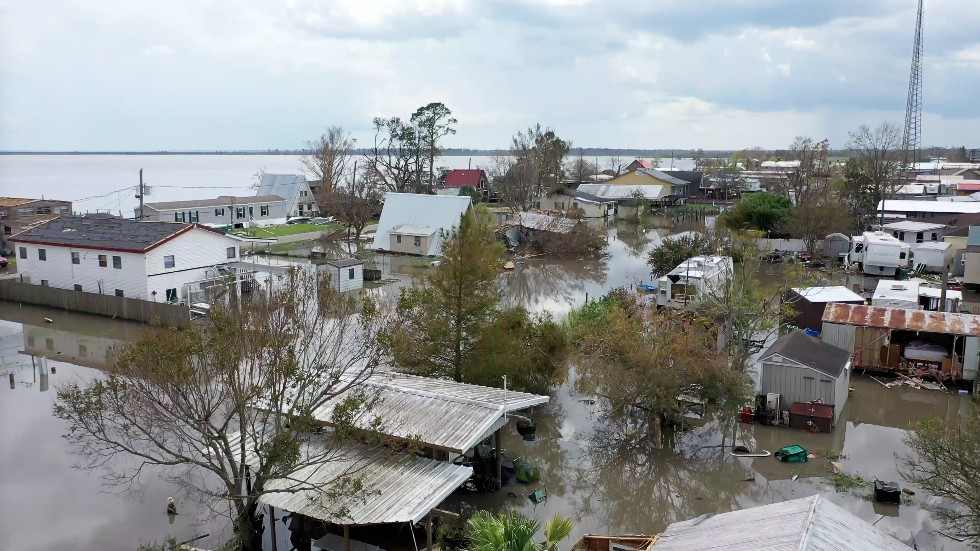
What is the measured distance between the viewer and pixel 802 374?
18453 mm

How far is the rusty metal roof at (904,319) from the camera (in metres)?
21.5

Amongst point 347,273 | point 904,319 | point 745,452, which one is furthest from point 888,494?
point 347,273

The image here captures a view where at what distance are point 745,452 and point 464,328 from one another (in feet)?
24.2

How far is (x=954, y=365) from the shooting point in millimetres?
21750

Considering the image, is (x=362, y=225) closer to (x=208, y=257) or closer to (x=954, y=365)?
(x=208, y=257)

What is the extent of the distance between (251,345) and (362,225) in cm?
3893

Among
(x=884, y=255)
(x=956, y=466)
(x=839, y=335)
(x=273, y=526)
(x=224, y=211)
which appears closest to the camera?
(x=956, y=466)

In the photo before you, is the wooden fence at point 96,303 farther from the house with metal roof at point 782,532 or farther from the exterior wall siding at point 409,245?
the house with metal roof at point 782,532

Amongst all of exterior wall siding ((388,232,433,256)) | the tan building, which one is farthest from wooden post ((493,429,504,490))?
the tan building

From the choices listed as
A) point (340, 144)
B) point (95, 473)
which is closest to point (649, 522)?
point (95, 473)

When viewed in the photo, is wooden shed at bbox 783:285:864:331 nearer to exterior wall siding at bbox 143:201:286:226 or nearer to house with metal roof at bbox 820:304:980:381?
house with metal roof at bbox 820:304:980:381

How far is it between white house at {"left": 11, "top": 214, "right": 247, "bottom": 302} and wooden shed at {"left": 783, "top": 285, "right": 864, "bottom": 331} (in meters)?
23.4

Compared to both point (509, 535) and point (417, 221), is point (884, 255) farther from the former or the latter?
point (509, 535)

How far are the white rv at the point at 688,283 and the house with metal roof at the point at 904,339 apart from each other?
190 inches
